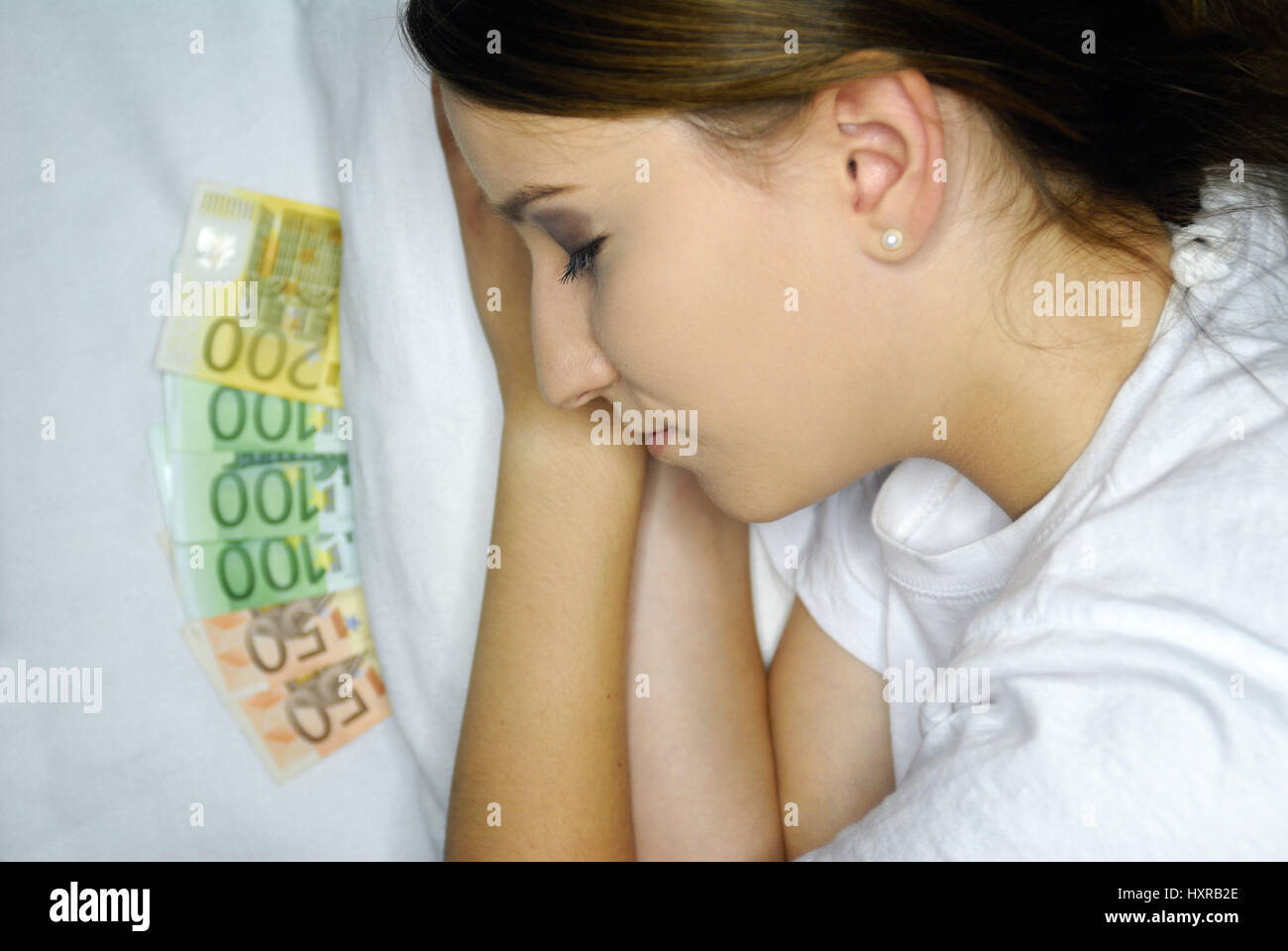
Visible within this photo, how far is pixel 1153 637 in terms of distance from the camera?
777 mm

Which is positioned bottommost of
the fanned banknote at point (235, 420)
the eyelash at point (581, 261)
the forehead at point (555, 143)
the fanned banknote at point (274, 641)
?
the fanned banknote at point (274, 641)

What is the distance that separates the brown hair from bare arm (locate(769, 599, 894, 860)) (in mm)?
543

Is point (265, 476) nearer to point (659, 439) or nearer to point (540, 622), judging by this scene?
point (540, 622)

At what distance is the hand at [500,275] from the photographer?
3.85 feet

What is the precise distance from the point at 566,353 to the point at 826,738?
1.78 ft

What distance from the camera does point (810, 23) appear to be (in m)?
0.76

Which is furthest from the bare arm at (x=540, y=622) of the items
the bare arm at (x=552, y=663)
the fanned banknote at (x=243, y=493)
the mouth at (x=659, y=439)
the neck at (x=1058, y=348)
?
the neck at (x=1058, y=348)

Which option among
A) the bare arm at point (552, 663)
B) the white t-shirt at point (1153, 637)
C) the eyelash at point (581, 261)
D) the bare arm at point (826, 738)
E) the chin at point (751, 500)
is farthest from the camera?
the bare arm at point (826, 738)

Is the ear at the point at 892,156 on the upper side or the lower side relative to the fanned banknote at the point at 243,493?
upper

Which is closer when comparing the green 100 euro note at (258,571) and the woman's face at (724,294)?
the woman's face at (724,294)

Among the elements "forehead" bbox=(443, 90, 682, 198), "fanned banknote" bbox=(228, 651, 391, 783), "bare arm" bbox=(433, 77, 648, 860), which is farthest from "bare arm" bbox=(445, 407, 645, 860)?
"forehead" bbox=(443, 90, 682, 198)

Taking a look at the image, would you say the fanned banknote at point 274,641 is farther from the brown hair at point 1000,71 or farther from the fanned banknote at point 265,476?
the brown hair at point 1000,71

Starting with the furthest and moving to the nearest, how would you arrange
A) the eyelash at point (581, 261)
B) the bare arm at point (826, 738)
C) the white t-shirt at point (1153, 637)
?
1. the bare arm at point (826, 738)
2. the eyelash at point (581, 261)
3. the white t-shirt at point (1153, 637)

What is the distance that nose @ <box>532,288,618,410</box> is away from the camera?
943mm
